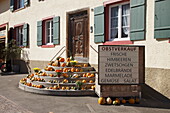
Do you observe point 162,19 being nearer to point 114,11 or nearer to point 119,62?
point 119,62

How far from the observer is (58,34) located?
11.0 metres

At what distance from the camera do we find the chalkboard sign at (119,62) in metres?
6.20

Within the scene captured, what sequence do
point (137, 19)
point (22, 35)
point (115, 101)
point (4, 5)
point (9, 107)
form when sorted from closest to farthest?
point (9, 107)
point (115, 101)
point (137, 19)
point (22, 35)
point (4, 5)

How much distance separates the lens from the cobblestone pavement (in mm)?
5418

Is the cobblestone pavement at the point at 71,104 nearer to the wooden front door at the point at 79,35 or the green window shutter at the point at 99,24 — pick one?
the green window shutter at the point at 99,24

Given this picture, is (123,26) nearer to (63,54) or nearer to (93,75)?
(93,75)

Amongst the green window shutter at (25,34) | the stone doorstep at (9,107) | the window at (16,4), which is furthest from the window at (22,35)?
the stone doorstep at (9,107)

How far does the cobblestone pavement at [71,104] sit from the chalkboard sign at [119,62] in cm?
87

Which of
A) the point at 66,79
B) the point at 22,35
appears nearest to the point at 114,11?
the point at 66,79

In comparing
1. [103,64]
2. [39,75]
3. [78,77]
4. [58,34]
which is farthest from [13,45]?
[103,64]

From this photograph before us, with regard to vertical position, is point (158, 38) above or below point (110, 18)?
below

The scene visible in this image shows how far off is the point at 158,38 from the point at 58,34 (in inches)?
227

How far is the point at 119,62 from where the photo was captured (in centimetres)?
626

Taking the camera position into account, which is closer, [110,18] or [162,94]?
[162,94]
